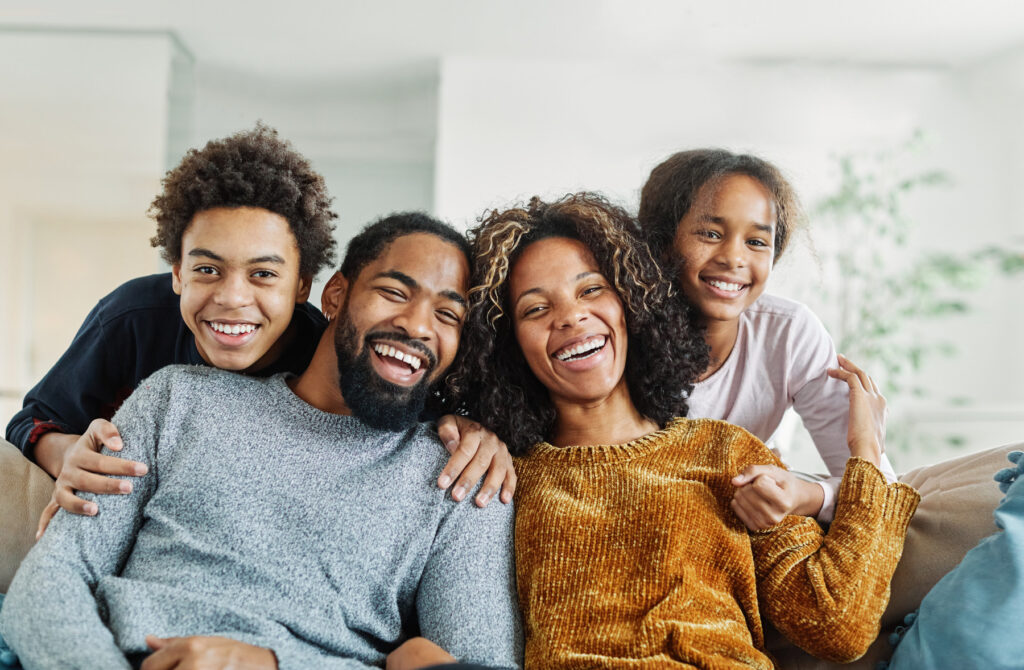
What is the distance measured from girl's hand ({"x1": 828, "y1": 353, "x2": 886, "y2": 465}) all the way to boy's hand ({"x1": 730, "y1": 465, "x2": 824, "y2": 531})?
0.48 ft

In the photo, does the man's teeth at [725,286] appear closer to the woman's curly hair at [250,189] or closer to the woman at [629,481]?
the woman at [629,481]

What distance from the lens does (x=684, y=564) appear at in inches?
57.1

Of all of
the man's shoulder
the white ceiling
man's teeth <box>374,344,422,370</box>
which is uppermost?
the white ceiling

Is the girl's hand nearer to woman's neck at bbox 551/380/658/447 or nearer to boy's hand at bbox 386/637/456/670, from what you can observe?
woman's neck at bbox 551/380/658/447

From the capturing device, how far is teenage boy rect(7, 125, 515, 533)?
159 cm

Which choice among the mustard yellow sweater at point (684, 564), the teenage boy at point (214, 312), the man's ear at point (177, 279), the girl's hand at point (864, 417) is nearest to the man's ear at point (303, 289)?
the teenage boy at point (214, 312)

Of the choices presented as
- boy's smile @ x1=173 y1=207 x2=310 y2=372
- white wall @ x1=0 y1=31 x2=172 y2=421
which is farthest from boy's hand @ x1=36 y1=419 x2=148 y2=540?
white wall @ x1=0 y1=31 x2=172 y2=421

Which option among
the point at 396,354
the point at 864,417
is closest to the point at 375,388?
the point at 396,354

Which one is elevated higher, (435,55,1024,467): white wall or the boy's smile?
(435,55,1024,467): white wall

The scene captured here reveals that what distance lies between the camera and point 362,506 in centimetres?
148

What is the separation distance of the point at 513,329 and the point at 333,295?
0.37 metres

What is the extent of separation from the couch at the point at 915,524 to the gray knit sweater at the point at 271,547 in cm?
35

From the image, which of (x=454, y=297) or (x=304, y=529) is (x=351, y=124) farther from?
(x=304, y=529)

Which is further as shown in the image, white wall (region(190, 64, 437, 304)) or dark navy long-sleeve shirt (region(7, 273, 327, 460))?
white wall (region(190, 64, 437, 304))
